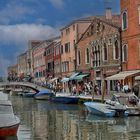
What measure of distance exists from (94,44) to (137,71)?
1370 cm

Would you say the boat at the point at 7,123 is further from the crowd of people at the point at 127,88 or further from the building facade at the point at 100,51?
the building facade at the point at 100,51

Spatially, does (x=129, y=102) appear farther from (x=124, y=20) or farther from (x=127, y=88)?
(x=124, y=20)

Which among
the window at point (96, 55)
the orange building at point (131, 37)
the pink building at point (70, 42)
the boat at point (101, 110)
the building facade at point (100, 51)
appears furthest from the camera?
the pink building at point (70, 42)

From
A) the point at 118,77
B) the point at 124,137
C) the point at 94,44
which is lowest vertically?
the point at 124,137

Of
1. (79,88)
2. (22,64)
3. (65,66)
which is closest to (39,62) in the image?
(65,66)

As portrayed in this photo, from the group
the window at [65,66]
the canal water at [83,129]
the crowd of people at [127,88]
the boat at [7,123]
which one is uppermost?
the window at [65,66]

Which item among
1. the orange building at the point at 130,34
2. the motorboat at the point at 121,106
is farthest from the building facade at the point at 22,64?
the motorboat at the point at 121,106

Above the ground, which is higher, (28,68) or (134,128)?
(28,68)

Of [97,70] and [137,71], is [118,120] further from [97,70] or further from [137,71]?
[97,70]

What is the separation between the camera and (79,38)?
212 feet

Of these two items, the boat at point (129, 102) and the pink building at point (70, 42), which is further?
the pink building at point (70, 42)

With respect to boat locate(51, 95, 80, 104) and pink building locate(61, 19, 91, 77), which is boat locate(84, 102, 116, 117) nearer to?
boat locate(51, 95, 80, 104)

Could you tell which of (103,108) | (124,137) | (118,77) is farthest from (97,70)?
(124,137)

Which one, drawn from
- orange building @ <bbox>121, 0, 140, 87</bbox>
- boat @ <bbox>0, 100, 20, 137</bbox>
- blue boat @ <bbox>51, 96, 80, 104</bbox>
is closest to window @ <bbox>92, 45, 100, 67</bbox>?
blue boat @ <bbox>51, 96, 80, 104</bbox>
